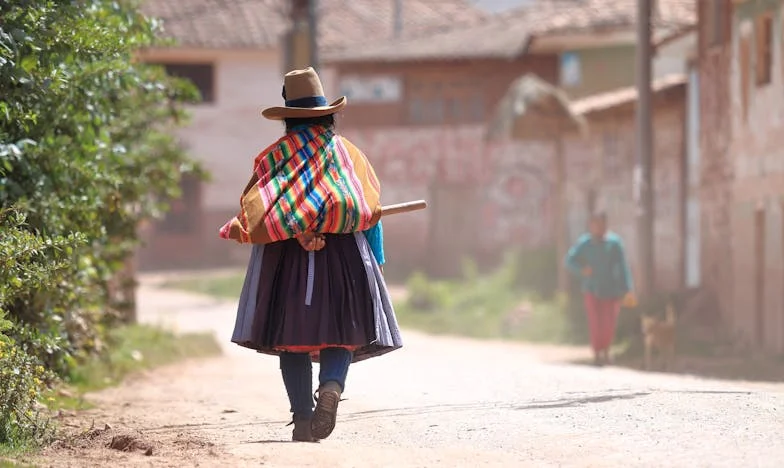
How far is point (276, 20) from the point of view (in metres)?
36.6

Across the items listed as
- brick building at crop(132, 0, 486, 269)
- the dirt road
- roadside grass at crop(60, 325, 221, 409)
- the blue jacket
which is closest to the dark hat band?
the dirt road

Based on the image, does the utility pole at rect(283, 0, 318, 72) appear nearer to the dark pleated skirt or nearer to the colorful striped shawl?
the colorful striped shawl

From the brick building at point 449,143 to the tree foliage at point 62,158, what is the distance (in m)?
20.8

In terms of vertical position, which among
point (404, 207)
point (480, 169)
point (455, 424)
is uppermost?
point (480, 169)

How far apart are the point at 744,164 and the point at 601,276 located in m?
3.19

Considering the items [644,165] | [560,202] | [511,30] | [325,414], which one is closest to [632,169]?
[560,202]

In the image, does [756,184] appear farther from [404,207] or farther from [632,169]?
[404,207]

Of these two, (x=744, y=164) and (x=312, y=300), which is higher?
(x=744, y=164)

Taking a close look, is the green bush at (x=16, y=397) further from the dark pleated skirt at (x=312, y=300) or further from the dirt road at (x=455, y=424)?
the dark pleated skirt at (x=312, y=300)

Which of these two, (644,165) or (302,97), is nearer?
(302,97)

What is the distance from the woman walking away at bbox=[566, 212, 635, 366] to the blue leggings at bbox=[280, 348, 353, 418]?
845cm

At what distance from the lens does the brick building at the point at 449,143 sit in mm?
32625

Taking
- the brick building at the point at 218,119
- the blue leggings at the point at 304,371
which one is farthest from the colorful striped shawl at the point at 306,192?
the brick building at the point at 218,119

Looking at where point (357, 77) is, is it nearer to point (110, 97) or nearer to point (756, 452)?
point (110, 97)
